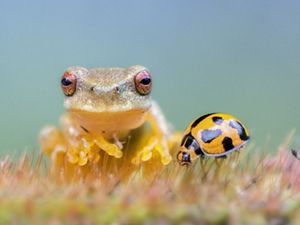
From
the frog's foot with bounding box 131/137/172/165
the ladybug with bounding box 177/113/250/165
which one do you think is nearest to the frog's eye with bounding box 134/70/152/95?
the frog's foot with bounding box 131/137/172/165

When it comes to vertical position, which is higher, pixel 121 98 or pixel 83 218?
pixel 121 98

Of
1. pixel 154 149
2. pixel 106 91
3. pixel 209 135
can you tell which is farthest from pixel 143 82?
pixel 209 135

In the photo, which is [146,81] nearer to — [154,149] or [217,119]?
[154,149]

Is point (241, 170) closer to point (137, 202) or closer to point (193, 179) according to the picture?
point (193, 179)

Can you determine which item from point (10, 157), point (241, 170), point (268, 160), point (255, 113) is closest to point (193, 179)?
point (241, 170)

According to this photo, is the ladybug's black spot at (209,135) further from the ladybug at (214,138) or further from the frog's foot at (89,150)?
the frog's foot at (89,150)

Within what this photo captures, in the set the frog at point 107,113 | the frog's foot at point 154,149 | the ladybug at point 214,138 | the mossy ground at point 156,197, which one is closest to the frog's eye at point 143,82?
the frog at point 107,113
